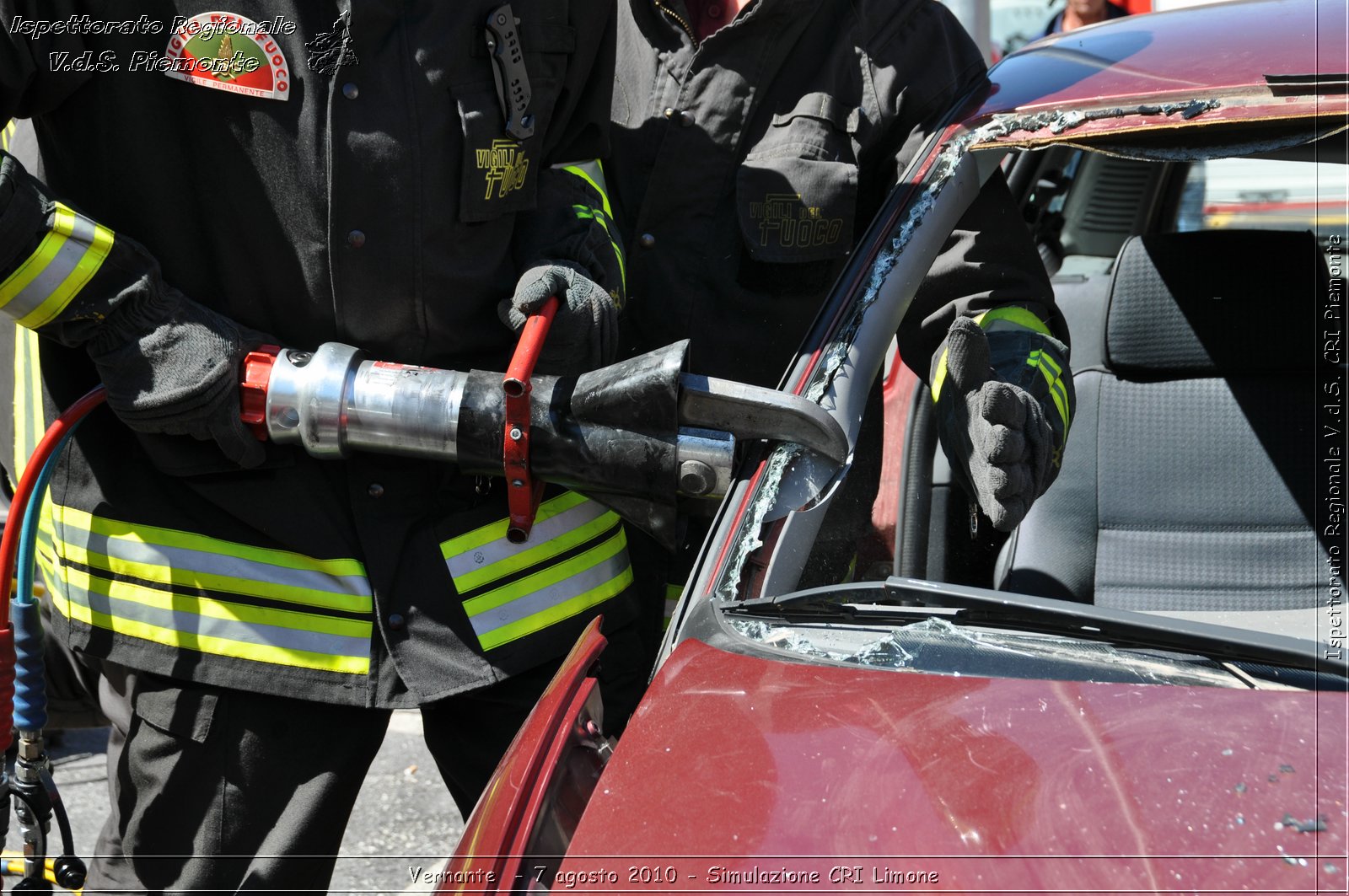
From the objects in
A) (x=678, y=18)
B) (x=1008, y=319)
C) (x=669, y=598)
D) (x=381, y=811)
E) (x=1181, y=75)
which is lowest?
(x=381, y=811)

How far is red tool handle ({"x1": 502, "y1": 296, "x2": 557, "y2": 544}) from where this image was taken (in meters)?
1.42

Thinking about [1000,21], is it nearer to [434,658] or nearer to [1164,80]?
[1164,80]

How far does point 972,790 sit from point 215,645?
106cm

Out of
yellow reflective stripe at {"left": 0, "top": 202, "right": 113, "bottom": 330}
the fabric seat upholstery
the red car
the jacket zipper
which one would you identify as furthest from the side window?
yellow reflective stripe at {"left": 0, "top": 202, "right": 113, "bottom": 330}

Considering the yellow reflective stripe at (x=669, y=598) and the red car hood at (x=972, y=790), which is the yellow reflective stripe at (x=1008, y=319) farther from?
the red car hood at (x=972, y=790)

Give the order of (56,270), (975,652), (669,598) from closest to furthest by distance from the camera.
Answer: (975,652), (56,270), (669,598)

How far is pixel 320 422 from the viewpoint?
1.50 meters

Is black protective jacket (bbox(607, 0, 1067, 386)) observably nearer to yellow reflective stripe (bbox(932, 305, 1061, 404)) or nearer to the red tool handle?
yellow reflective stripe (bbox(932, 305, 1061, 404))

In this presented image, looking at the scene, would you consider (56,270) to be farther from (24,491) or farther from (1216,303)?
(1216,303)

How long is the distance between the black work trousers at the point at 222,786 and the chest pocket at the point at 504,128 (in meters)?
0.70

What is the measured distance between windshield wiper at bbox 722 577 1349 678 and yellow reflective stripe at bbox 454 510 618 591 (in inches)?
19.7

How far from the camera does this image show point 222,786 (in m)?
1.60

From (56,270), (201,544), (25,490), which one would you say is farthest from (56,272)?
(201,544)

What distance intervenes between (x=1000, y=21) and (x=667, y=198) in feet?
21.6
